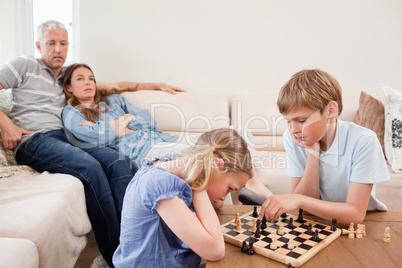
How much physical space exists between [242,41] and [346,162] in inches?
79.7

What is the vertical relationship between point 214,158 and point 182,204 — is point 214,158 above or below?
above

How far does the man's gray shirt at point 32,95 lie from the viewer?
7.63 feet

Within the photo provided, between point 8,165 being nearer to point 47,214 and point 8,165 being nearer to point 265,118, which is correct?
point 47,214

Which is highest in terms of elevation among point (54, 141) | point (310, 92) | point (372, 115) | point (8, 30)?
point (8, 30)

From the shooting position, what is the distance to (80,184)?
187cm

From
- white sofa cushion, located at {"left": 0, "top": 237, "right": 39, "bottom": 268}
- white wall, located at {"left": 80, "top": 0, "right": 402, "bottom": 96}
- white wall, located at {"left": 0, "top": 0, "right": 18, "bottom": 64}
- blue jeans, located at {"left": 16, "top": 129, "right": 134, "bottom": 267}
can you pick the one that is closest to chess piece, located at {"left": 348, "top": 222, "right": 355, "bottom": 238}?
white sofa cushion, located at {"left": 0, "top": 237, "right": 39, "bottom": 268}

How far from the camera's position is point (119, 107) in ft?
8.84

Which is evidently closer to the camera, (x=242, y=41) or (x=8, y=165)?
(x=8, y=165)

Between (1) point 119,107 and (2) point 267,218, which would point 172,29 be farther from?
(2) point 267,218

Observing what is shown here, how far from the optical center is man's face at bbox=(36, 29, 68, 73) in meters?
2.55

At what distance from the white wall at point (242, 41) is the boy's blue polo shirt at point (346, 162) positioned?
5.78 feet

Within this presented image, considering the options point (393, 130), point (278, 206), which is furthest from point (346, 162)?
point (393, 130)

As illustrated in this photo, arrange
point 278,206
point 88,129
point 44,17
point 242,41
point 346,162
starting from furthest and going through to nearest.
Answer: point 44,17
point 242,41
point 88,129
point 346,162
point 278,206

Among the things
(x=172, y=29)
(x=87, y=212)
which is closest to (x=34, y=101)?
(x=87, y=212)
